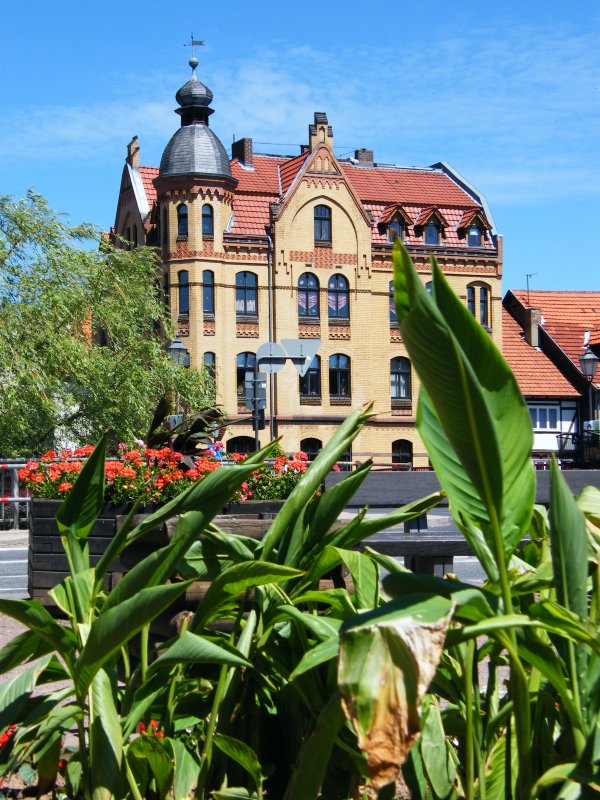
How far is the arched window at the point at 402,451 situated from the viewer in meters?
46.8

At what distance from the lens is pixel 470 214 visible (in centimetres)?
4928

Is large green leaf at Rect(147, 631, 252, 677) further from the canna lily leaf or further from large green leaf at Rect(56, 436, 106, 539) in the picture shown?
the canna lily leaf

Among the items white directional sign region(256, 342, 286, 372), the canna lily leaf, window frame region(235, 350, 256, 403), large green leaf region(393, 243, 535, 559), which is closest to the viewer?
the canna lily leaf

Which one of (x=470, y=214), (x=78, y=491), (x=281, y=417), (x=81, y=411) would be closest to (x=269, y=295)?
(x=281, y=417)

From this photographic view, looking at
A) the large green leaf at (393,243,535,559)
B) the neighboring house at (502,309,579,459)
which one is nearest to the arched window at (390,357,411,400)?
the neighboring house at (502,309,579,459)

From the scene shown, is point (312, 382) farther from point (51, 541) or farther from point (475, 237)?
point (51, 541)

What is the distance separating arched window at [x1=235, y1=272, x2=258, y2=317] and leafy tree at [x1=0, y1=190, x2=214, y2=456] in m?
Result: 14.2

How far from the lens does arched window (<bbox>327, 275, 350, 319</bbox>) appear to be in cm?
4659

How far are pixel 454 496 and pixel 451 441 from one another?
242 mm

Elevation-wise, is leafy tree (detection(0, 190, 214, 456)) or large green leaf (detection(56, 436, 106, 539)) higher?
leafy tree (detection(0, 190, 214, 456))

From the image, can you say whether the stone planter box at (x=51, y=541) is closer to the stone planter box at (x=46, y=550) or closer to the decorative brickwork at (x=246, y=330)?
the stone planter box at (x=46, y=550)

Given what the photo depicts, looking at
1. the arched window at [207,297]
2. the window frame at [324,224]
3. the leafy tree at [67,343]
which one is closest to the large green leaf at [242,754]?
the leafy tree at [67,343]

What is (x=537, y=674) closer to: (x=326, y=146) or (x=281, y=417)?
(x=281, y=417)

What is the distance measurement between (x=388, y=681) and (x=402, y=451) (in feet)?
150
